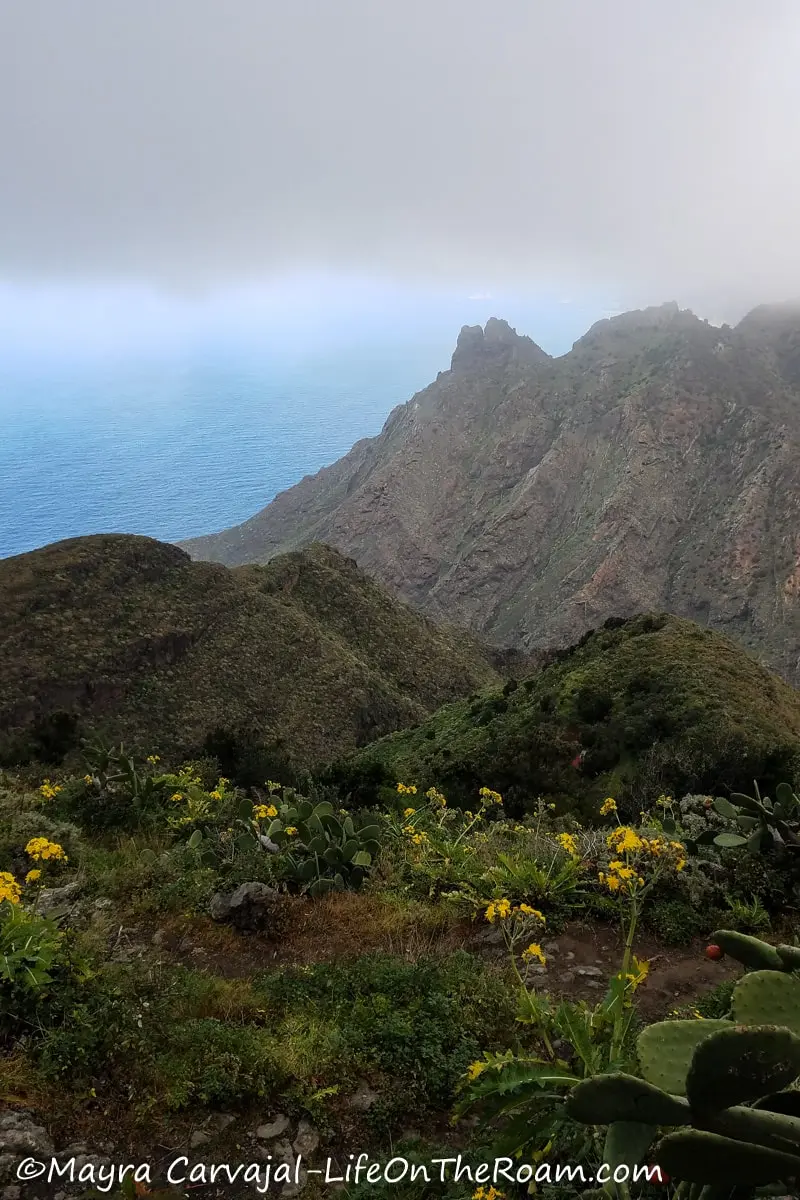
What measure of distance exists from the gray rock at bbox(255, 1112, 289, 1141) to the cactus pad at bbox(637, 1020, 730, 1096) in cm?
185

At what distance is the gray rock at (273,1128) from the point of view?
10.9 feet

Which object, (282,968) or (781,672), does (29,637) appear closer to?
(282,968)

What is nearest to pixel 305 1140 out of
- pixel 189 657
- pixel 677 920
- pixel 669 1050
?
pixel 669 1050

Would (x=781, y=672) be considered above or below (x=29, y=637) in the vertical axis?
below

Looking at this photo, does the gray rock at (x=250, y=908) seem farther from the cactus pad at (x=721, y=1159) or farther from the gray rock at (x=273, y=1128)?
the cactus pad at (x=721, y=1159)

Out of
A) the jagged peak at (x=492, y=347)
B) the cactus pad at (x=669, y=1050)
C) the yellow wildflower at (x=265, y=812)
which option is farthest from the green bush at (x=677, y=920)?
the jagged peak at (x=492, y=347)

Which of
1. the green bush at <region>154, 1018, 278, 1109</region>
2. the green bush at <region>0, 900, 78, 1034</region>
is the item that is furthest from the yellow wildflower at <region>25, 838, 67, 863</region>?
the green bush at <region>154, 1018, 278, 1109</region>

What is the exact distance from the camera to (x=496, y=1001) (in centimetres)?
411

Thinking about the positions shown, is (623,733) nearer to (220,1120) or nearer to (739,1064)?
(220,1120)

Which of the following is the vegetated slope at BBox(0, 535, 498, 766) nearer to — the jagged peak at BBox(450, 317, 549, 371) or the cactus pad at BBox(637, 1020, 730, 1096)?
the cactus pad at BBox(637, 1020, 730, 1096)

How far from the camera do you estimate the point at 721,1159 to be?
1.99 metres

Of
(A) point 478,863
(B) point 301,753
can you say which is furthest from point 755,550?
(A) point 478,863

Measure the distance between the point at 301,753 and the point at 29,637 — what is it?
50.4ft

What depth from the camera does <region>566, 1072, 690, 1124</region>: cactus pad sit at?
2.16 m
